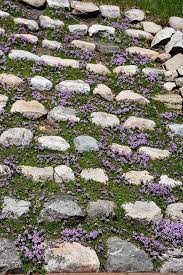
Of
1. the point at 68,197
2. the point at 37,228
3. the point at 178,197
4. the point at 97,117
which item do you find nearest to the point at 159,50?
the point at 97,117

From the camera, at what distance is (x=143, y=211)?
6.48 m

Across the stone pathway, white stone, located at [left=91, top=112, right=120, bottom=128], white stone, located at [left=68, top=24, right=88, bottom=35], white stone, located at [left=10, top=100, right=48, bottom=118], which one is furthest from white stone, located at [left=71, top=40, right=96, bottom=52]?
white stone, located at [left=10, top=100, right=48, bottom=118]

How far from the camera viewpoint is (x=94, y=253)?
571 cm

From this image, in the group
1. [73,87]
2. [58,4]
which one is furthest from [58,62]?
[58,4]

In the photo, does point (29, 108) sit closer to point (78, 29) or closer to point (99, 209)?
point (99, 209)

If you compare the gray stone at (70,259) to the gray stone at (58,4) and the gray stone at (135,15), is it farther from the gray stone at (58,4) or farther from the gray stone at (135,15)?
the gray stone at (135,15)

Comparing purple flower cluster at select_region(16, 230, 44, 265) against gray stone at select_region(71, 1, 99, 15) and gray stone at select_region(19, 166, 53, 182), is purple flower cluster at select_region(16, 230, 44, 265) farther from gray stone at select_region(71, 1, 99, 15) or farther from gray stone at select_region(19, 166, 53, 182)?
gray stone at select_region(71, 1, 99, 15)

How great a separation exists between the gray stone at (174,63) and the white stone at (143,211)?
4559 mm

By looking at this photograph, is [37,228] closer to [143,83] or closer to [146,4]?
[143,83]

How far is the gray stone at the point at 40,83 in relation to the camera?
9.09 m

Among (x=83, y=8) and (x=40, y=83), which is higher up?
(x=83, y=8)

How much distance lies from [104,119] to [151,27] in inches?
181

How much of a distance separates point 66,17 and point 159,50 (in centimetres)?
237

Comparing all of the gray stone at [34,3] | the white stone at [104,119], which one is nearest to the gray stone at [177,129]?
the white stone at [104,119]
